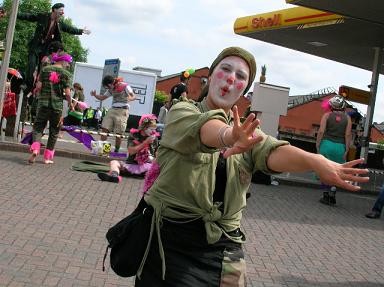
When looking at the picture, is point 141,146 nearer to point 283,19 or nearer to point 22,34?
point 283,19

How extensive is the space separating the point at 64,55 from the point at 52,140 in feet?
5.01

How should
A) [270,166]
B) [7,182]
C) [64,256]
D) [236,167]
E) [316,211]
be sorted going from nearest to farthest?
[270,166]
[236,167]
[64,256]
[7,182]
[316,211]

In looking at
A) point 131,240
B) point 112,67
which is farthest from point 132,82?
point 131,240

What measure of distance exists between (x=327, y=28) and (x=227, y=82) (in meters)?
12.9

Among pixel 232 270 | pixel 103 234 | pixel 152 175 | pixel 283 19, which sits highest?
pixel 283 19

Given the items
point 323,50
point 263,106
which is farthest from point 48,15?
point 323,50

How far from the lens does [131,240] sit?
247cm

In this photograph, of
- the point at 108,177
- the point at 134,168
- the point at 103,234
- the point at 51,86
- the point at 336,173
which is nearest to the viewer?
the point at 336,173

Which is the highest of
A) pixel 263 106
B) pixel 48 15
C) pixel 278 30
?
pixel 278 30

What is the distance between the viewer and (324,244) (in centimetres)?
689

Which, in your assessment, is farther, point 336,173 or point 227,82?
point 227,82

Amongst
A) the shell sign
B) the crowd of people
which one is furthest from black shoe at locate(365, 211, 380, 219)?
the crowd of people

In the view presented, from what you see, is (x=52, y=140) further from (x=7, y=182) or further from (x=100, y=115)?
(x=100, y=115)

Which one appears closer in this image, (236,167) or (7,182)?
(236,167)
